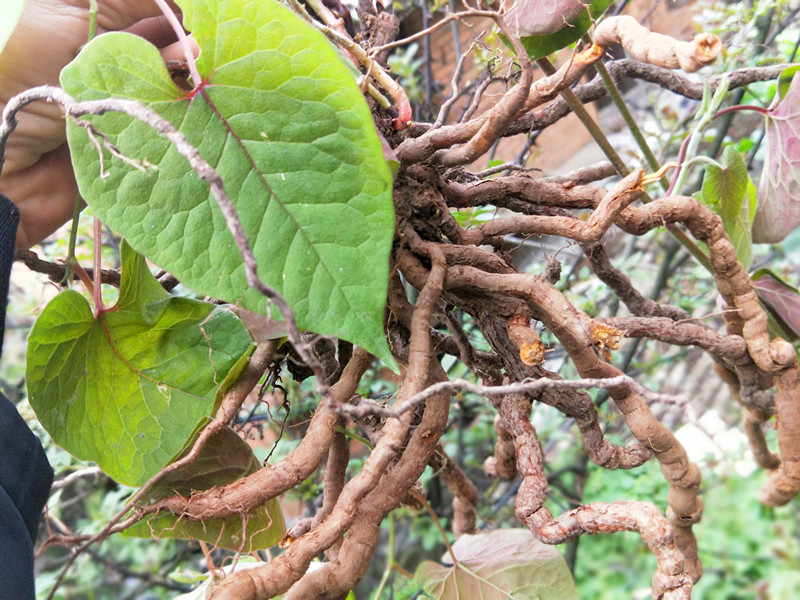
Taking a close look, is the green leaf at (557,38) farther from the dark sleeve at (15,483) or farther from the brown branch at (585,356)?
the dark sleeve at (15,483)

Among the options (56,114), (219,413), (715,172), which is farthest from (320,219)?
(715,172)

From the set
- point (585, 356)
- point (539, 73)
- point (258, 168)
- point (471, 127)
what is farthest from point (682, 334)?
point (539, 73)

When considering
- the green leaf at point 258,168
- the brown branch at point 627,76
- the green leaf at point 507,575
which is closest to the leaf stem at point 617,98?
the brown branch at point 627,76

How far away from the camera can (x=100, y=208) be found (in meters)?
0.32

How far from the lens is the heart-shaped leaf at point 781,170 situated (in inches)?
22.3

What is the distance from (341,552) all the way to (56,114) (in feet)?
1.28

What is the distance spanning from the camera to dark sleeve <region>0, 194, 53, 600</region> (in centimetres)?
37

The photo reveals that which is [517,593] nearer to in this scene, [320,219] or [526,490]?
[526,490]

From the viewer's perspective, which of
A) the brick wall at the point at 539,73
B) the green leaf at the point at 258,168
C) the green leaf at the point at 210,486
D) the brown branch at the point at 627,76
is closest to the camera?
the green leaf at the point at 258,168

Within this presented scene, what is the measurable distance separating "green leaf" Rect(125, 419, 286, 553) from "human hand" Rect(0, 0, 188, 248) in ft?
0.79

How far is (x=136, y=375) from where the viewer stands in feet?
1.40

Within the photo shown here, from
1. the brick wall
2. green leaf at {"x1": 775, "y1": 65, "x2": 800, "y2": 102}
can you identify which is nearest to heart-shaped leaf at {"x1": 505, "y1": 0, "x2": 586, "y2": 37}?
green leaf at {"x1": 775, "y1": 65, "x2": 800, "y2": 102}

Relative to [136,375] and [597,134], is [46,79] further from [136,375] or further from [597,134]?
[597,134]

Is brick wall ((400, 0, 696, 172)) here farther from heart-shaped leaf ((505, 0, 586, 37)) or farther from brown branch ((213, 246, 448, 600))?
brown branch ((213, 246, 448, 600))
